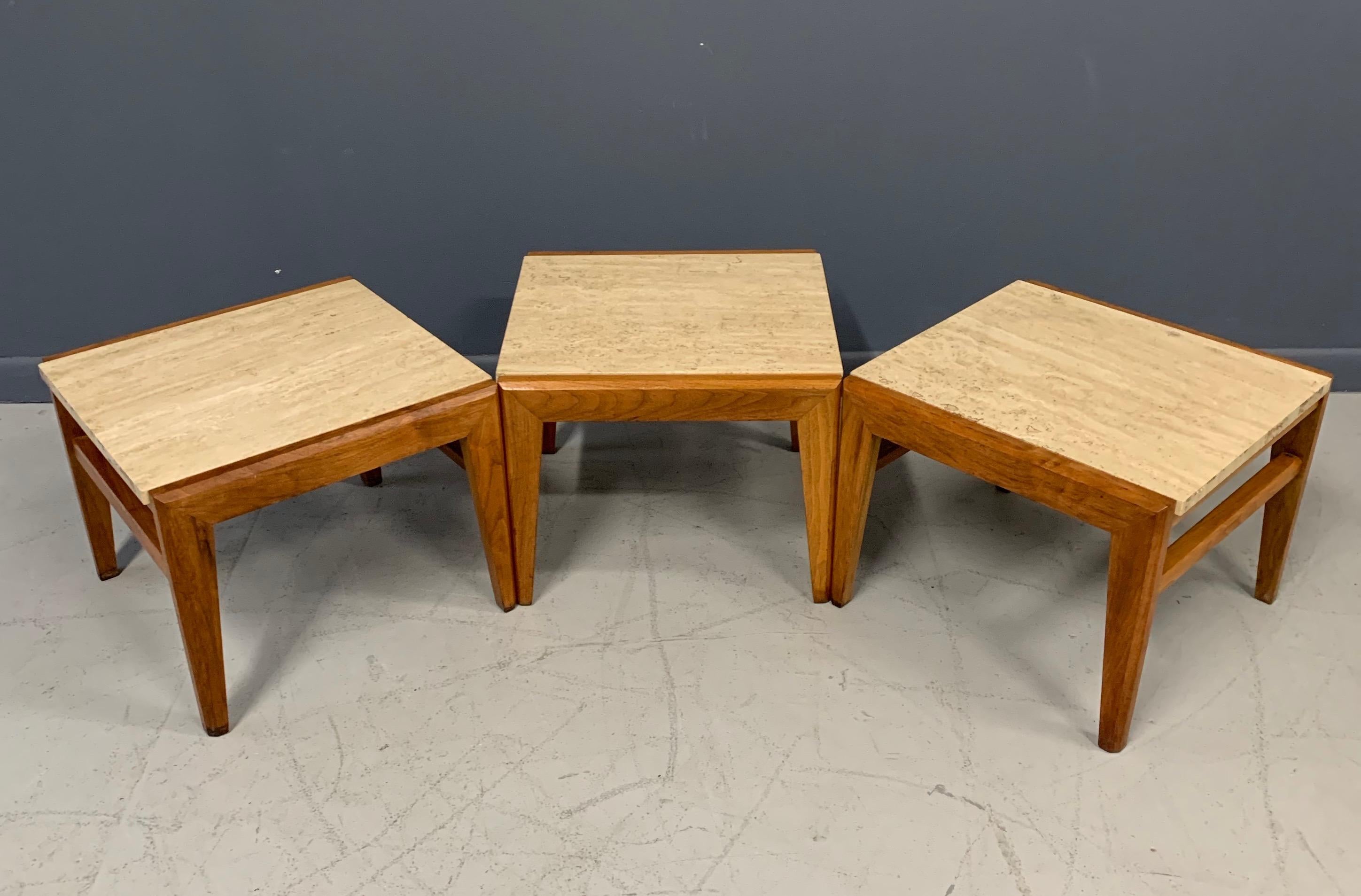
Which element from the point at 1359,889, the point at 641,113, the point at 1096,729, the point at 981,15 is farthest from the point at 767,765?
the point at 981,15

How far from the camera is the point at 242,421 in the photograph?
1403 millimetres

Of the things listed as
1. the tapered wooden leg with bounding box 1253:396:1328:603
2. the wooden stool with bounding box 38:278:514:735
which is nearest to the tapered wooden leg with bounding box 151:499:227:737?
the wooden stool with bounding box 38:278:514:735

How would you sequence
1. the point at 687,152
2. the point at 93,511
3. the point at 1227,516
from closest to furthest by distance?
the point at 1227,516 → the point at 93,511 → the point at 687,152

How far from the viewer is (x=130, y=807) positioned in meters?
1.36

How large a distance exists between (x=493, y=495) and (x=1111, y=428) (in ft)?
2.58

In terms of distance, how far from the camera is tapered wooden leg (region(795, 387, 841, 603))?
1506 mm

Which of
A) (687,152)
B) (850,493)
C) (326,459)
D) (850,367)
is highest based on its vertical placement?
(687,152)

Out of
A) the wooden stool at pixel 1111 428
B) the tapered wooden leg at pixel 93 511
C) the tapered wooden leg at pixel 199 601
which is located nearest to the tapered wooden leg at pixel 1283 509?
the wooden stool at pixel 1111 428

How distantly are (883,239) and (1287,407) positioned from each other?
0.79 metres

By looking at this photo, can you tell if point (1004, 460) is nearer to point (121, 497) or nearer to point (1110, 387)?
point (1110, 387)

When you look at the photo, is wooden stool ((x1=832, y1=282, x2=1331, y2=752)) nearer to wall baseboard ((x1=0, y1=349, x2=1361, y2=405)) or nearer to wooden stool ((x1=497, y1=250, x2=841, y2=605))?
wooden stool ((x1=497, y1=250, x2=841, y2=605))

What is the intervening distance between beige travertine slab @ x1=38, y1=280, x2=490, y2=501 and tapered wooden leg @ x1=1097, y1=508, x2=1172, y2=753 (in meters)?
0.81

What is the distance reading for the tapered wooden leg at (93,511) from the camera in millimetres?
1601

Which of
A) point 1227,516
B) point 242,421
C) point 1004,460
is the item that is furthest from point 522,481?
point 1227,516
